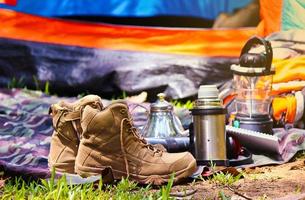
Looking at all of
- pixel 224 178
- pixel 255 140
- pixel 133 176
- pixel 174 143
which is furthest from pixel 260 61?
pixel 133 176

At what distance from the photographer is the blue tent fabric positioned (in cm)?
410

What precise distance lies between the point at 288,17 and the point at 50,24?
1.30 m

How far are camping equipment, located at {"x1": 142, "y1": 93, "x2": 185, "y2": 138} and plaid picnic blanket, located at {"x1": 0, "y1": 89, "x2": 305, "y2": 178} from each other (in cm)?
29

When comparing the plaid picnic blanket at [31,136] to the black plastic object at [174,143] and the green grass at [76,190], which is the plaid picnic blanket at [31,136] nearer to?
the green grass at [76,190]

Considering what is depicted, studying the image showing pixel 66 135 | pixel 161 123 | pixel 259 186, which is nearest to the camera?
pixel 259 186

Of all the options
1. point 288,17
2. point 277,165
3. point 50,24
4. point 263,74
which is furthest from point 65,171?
point 50,24

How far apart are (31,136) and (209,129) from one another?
0.77 metres

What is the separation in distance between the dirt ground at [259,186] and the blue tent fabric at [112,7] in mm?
1995

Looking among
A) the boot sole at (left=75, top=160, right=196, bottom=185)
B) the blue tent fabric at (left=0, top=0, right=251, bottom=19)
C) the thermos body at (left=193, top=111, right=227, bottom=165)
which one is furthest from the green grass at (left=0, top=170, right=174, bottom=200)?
the blue tent fabric at (left=0, top=0, right=251, bottom=19)

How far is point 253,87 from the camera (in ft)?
9.89

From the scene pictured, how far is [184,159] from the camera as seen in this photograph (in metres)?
2.20

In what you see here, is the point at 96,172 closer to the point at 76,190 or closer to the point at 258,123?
the point at 76,190

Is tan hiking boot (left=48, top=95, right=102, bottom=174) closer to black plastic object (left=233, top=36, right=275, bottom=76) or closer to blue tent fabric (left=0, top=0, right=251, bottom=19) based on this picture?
black plastic object (left=233, top=36, right=275, bottom=76)

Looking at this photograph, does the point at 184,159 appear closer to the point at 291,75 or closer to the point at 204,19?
the point at 291,75
